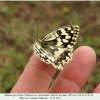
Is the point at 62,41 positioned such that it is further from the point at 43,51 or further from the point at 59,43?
the point at 43,51

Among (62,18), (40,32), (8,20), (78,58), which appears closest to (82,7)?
(62,18)

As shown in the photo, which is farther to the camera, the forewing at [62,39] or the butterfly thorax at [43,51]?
the forewing at [62,39]

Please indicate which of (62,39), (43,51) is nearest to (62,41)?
(62,39)

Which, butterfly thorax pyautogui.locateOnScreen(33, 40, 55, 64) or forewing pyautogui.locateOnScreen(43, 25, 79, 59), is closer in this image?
butterfly thorax pyautogui.locateOnScreen(33, 40, 55, 64)

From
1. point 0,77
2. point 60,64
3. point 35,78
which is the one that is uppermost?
point 60,64

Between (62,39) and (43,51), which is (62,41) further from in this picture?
(43,51)

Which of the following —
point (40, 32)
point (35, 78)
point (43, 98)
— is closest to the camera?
point (43, 98)

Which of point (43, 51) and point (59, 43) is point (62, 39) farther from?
point (43, 51)

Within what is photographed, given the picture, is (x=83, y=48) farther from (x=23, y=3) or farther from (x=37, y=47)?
(x=23, y=3)
